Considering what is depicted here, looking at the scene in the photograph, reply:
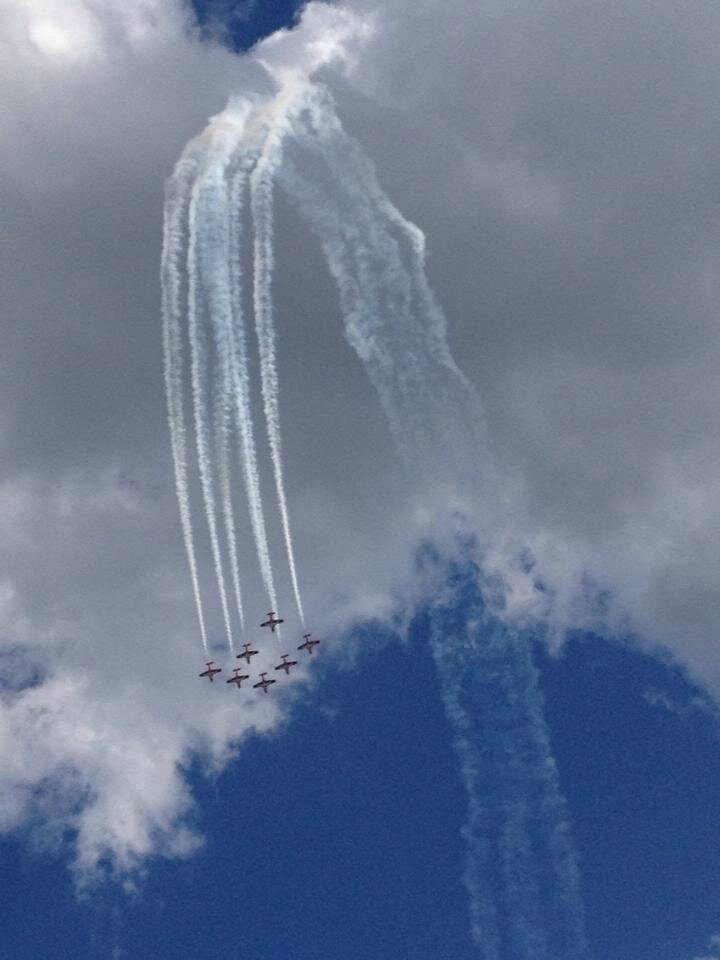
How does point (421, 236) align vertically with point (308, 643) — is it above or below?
above

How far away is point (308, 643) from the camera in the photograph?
89000 millimetres

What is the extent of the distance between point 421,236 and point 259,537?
1685 cm

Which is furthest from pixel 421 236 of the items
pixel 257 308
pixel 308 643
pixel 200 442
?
pixel 308 643

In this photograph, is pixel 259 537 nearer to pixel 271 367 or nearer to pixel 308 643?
pixel 271 367

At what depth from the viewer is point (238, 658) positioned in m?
90.2

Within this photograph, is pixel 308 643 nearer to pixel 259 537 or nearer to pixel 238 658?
pixel 238 658

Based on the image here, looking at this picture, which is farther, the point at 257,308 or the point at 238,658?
the point at 238,658

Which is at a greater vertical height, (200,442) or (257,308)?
(257,308)

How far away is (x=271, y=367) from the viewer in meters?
63.9

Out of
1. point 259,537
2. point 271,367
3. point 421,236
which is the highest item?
point 421,236

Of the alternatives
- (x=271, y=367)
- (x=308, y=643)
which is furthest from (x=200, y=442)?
(x=308, y=643)

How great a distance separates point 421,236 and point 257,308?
9.07 m

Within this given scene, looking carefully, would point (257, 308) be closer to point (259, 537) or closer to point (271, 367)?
point (271, 367)

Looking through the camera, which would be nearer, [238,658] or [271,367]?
[271,367]
